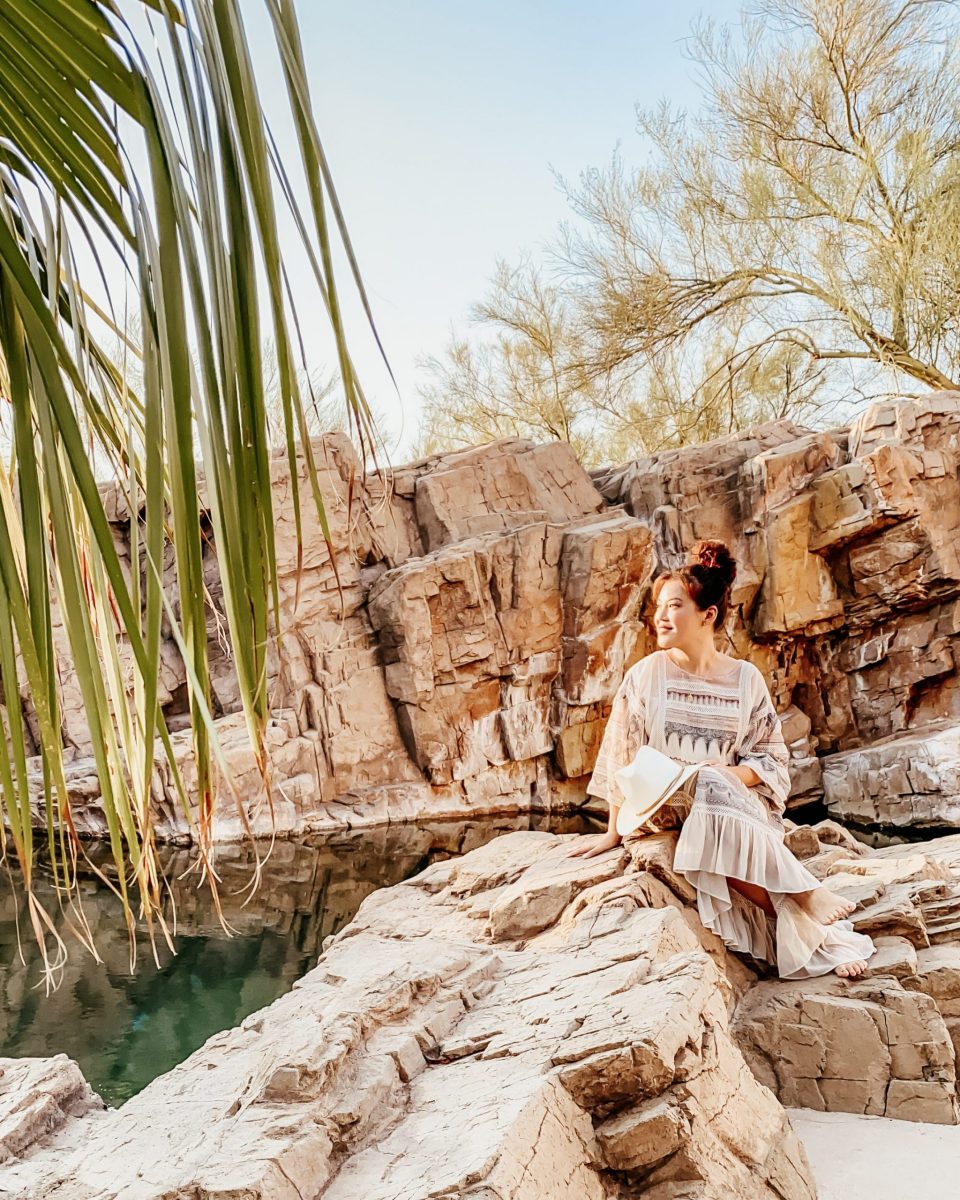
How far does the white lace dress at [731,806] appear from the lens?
9.86 ft

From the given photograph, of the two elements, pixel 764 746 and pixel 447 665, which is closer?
pixel 764 746

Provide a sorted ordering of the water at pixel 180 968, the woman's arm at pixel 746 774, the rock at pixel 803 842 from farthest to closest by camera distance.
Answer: the rock at pixel 803 842 → the water at pixel 180 968 → the woman's arm at pixel 746 774

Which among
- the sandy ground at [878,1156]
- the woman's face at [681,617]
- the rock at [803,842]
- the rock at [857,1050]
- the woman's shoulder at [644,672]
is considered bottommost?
the sandy ground at [878,1156]

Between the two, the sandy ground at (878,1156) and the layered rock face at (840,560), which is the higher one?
the layered rock face at (840,560)

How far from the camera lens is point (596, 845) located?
3586mm

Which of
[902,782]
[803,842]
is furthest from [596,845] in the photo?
[902,782]

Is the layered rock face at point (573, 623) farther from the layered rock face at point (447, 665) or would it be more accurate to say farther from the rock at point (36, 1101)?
the rock at point (36, 1101)

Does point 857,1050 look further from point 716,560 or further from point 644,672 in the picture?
point 716,560

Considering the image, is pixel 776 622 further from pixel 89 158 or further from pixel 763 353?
pixel 89 158

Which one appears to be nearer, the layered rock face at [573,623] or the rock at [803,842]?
the rock at [803,842]

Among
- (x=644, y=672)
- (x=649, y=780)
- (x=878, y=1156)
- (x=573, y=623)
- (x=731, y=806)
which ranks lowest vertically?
(x=878, y=1156)

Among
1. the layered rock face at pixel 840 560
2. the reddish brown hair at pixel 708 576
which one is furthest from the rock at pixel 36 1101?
the layered rock face at pixel 840 560

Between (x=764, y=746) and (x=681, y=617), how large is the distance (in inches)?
21.2

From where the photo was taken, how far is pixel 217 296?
0.57 metres
